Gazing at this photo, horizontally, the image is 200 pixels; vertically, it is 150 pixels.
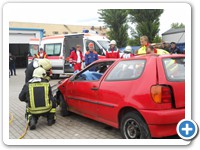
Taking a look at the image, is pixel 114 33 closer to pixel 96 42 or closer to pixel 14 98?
pixel 96 42

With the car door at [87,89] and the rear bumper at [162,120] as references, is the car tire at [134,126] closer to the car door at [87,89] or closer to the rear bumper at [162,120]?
the rear bumper at [162,120]

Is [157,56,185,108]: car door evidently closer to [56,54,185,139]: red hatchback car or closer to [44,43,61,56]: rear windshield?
[56,54,185,139]: red hatchback car

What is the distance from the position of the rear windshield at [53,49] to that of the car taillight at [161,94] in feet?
34.5

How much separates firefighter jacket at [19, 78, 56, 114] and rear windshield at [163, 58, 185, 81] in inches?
97.3

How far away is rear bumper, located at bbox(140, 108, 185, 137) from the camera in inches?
137

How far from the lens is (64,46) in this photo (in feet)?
43.9

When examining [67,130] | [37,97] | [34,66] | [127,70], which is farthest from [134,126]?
[34,66]

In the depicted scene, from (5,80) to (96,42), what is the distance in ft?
27.7

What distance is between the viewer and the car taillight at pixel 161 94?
3.54 meters

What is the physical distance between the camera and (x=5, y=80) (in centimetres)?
400

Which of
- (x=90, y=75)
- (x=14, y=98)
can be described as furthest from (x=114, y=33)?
(x=90, y=75)

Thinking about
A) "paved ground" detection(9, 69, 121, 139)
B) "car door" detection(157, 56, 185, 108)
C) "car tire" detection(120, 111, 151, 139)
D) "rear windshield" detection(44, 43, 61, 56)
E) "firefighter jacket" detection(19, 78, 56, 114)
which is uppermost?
"rear windshield" detection(44, 43, 61, 56)

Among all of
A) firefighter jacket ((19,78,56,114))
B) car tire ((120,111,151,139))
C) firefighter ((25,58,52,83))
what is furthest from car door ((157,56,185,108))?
firefighter ((25,58,52,83))

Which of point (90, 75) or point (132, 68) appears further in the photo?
point (90, 75)
